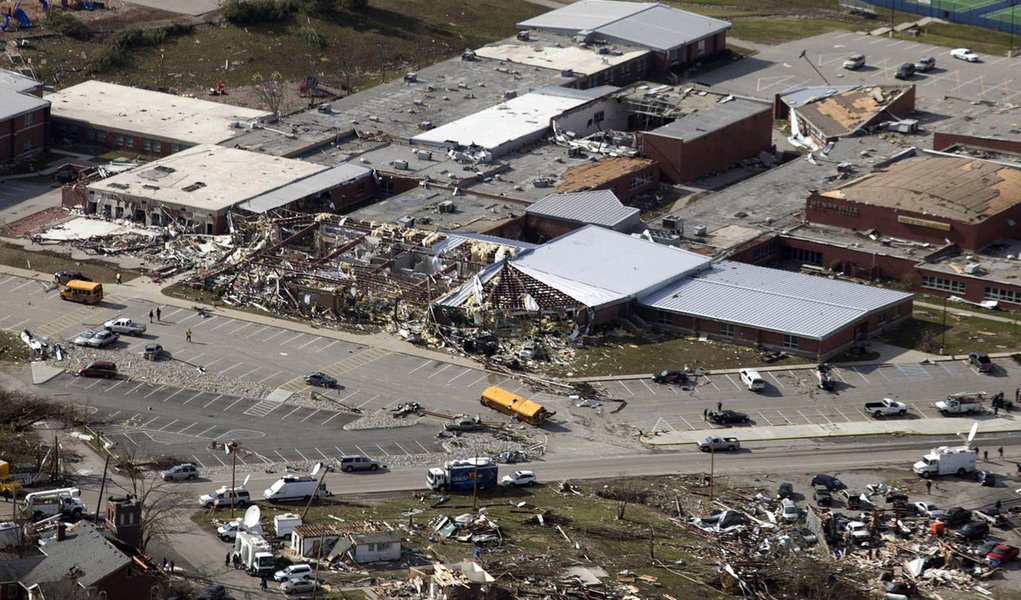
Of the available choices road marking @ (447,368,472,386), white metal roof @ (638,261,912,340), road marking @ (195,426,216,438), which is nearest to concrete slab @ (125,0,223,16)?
white metal roof @ (638,261,912,340)

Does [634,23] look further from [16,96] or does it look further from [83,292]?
[83,292]

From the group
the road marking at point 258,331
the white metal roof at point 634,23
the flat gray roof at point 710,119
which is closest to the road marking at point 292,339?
the road marking at point 258,331

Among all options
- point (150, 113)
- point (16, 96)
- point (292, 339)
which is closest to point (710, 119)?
point (150, 113)

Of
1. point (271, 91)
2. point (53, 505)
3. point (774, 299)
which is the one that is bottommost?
point (774, 299)

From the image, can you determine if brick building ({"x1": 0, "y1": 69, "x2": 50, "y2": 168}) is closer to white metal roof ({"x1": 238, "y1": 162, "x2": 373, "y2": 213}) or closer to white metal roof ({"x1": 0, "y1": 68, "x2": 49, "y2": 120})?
white metal roof ({"x1": 0, "y1": 68, "x2": 49, "y2": 120})

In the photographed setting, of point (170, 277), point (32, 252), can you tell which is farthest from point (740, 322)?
point (32, 252)

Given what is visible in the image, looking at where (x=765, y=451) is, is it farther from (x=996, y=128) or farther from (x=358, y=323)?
(x=996, y=128)
